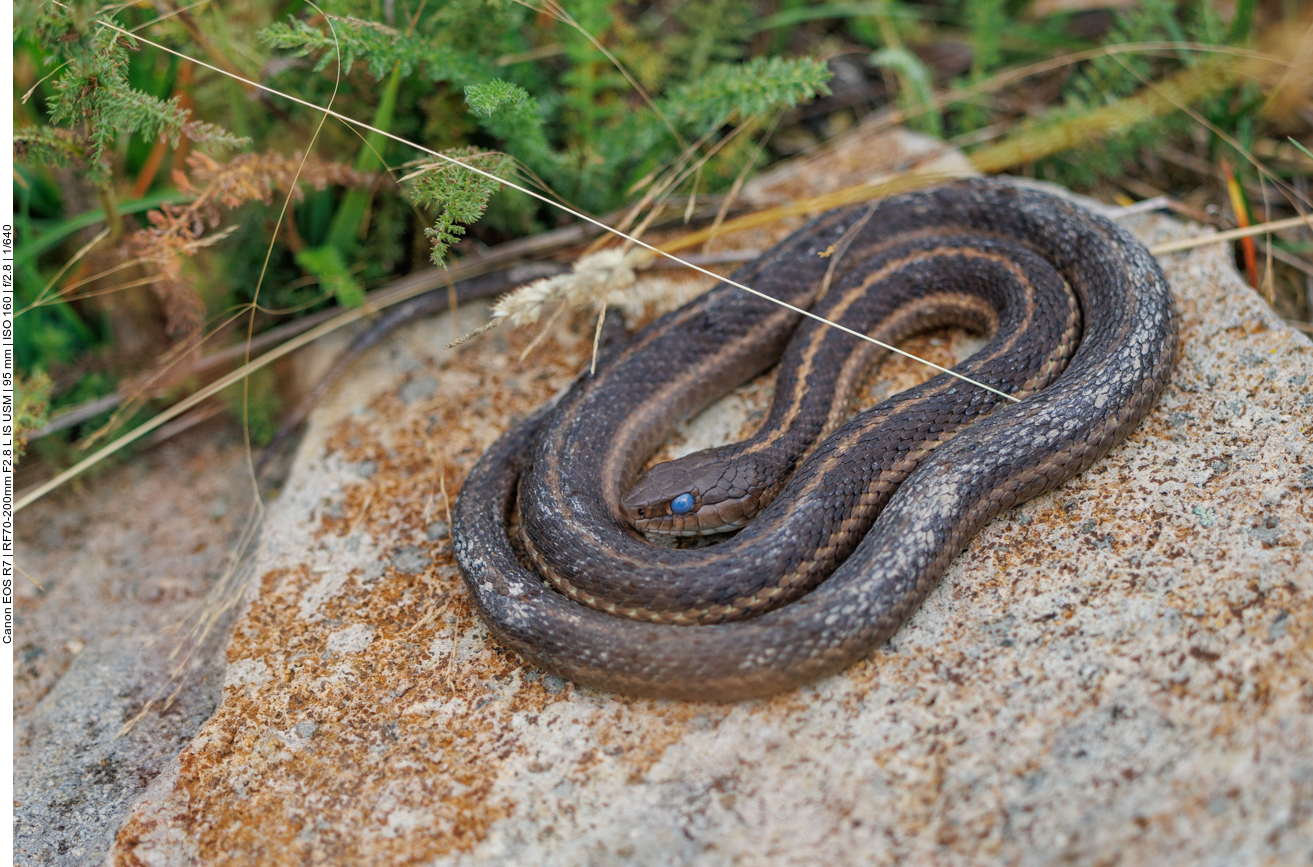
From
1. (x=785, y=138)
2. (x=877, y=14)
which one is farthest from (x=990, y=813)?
(x=877, y=14)

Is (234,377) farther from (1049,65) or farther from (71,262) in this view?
(1049,65)

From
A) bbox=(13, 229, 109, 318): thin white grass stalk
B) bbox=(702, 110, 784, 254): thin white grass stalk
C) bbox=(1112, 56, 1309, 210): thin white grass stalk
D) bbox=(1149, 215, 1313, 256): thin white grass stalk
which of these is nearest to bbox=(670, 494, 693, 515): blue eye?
bbox=(702, 110, 784, 254): thin white grass stalk

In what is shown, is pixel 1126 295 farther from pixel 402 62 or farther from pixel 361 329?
pixel 361 329

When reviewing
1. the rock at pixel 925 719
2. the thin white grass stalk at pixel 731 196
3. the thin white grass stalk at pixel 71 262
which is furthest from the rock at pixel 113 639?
the thin white grass stalk at pixel 731 196

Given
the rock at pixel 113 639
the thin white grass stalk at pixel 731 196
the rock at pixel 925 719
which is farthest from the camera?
the thin white grass stalk at pixel 731 196

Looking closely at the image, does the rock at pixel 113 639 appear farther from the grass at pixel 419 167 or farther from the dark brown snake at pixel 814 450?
the dark brown snake at pixel 814 450
